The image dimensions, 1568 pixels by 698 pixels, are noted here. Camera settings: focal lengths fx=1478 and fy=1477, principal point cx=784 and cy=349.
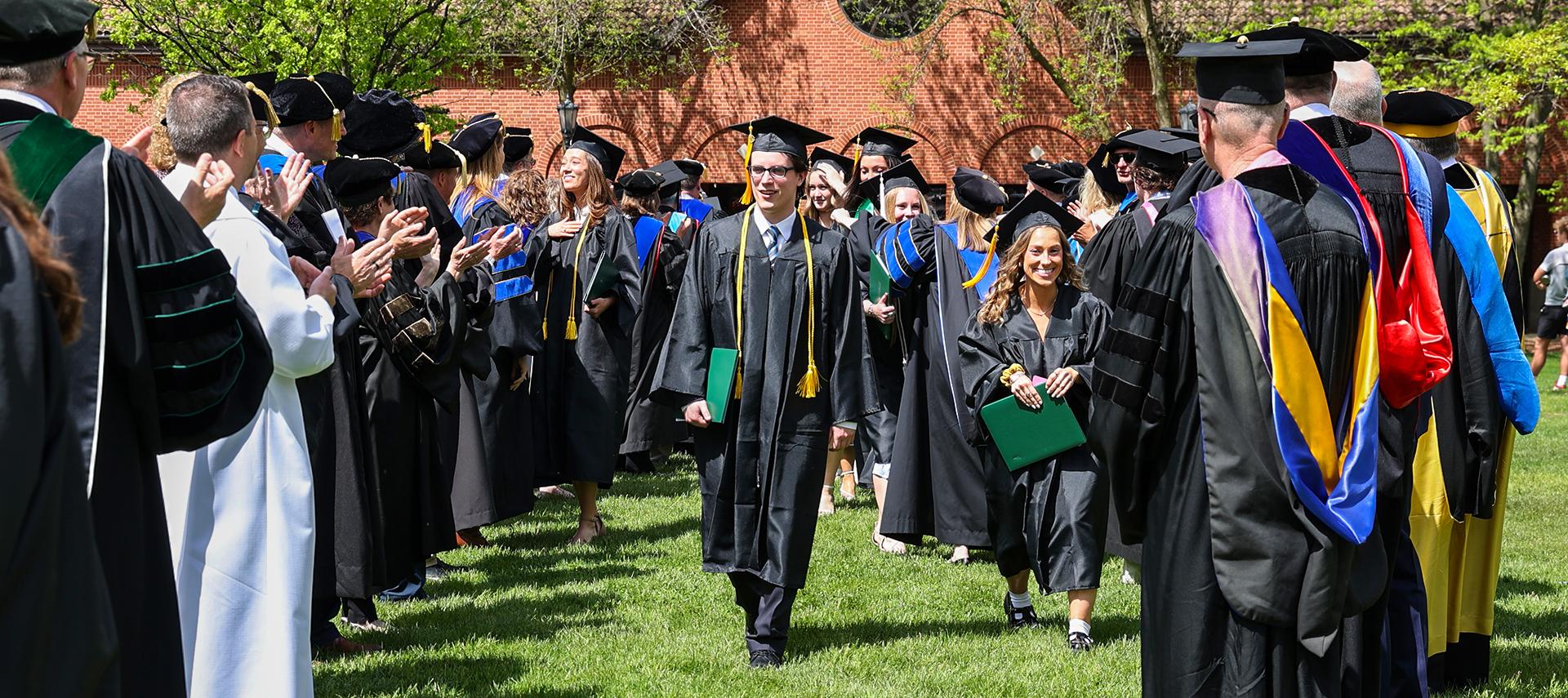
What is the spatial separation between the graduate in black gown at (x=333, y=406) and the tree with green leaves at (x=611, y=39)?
20.3 metres

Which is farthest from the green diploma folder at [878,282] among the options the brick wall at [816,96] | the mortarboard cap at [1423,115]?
the brick wall at [816,96]

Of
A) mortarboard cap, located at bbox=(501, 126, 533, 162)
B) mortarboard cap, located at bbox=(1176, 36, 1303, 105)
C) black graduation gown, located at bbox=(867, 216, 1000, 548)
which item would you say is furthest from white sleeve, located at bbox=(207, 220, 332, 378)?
mortarboard cap, located at bbox=(501, 126, 533, 162)

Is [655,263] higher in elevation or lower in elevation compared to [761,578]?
higher

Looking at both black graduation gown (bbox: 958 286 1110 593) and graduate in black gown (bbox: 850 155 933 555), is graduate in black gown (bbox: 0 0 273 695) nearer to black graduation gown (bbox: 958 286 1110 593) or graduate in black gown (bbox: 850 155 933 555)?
black graduation gown (bbox: 958 286 1110 593)

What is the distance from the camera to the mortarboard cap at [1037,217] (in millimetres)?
6629

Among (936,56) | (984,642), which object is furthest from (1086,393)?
(936,56)

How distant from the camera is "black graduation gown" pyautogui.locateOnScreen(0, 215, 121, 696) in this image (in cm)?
205

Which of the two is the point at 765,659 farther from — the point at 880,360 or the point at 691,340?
the point at 880,360

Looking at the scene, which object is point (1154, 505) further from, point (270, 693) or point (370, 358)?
point (370, 358)

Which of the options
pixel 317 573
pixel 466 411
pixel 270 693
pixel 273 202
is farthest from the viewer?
pixel 466 411

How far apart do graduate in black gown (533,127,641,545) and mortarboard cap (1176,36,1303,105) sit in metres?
5.87

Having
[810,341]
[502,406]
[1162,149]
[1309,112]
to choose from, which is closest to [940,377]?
[1162,149]

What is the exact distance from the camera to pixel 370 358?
262 inches

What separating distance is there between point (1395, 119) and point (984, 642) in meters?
2.72
